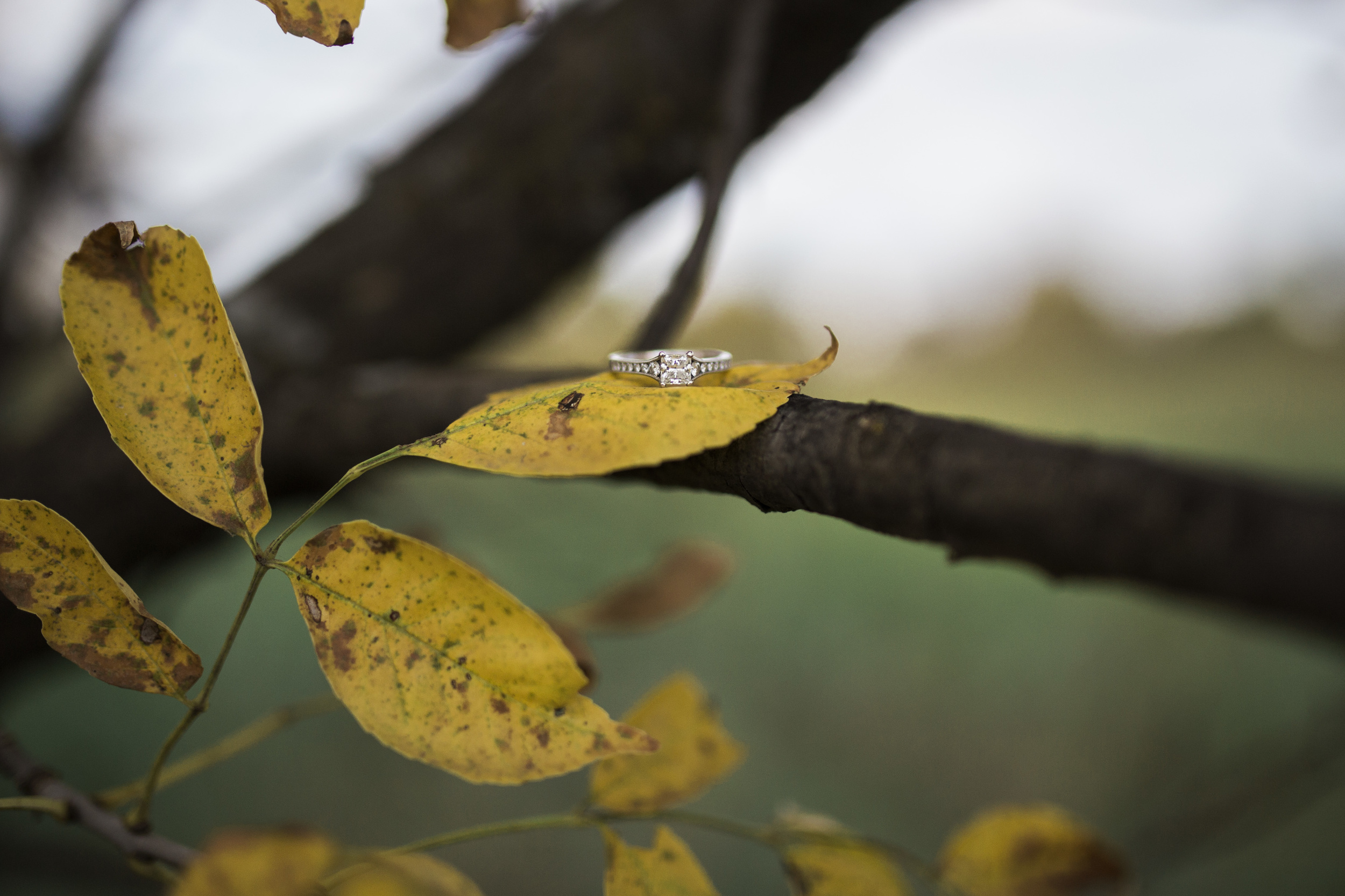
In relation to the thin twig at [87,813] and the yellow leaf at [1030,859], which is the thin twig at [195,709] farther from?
the yellow leaf at [1030,859]

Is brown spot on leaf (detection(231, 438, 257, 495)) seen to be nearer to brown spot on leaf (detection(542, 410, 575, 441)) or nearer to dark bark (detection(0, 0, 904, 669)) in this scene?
brown spot on leaf (detection(542, 410, 575, 441))

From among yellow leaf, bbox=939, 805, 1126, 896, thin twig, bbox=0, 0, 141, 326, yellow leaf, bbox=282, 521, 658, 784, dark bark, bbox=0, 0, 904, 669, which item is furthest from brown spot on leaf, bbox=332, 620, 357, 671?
thin twig, bbox=0, 0, 141, 326

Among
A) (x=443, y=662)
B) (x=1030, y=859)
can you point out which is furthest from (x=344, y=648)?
(x=1030, y=859)

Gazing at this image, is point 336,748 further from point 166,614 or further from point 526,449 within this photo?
point 526,449

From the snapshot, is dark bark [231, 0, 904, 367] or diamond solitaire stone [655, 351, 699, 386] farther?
dark bark [231, 0, 904, 367]

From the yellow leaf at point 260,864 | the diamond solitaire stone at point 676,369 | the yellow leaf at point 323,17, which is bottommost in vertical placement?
the yellow leaf at point 260,864

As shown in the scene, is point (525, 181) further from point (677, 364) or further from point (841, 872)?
point (841, 872)

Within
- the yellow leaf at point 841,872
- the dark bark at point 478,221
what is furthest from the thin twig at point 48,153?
the yellow leaf at point 841,872

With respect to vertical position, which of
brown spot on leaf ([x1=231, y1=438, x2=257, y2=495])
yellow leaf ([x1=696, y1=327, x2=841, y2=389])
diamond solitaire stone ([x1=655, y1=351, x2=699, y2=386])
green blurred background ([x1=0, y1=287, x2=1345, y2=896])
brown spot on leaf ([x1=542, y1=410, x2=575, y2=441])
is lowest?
green blurred background ([x1=0, y1=287, x2=1345, y2=896])
